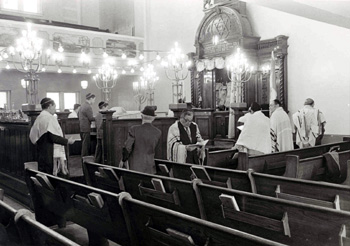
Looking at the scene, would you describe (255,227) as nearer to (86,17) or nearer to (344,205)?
(344,205)

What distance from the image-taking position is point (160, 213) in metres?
2.29

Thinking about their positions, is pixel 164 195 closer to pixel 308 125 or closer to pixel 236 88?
pixel 308 125

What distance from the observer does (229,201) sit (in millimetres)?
2490

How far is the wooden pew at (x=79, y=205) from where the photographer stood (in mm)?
2662

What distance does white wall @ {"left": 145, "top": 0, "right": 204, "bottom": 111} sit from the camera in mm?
15727

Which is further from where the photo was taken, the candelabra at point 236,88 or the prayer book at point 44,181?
the candelabra at point 236,88

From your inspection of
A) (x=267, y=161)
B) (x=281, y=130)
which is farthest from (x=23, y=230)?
(x=281, y=130)

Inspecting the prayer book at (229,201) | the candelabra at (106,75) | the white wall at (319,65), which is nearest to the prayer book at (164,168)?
the prayer book at (229,201)

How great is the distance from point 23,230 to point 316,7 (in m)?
4.52

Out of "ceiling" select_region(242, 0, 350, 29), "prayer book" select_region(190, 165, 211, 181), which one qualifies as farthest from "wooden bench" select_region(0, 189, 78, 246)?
"ceiling" select_region(242, 0, 350, 29)

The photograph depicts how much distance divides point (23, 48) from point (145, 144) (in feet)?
16.5

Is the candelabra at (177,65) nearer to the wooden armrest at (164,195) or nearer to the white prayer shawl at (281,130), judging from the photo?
the white prayer shawl at (281,130)

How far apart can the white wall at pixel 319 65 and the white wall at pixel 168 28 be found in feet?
13.4

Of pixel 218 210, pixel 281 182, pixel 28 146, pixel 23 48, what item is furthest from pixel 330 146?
pixel 23 48
